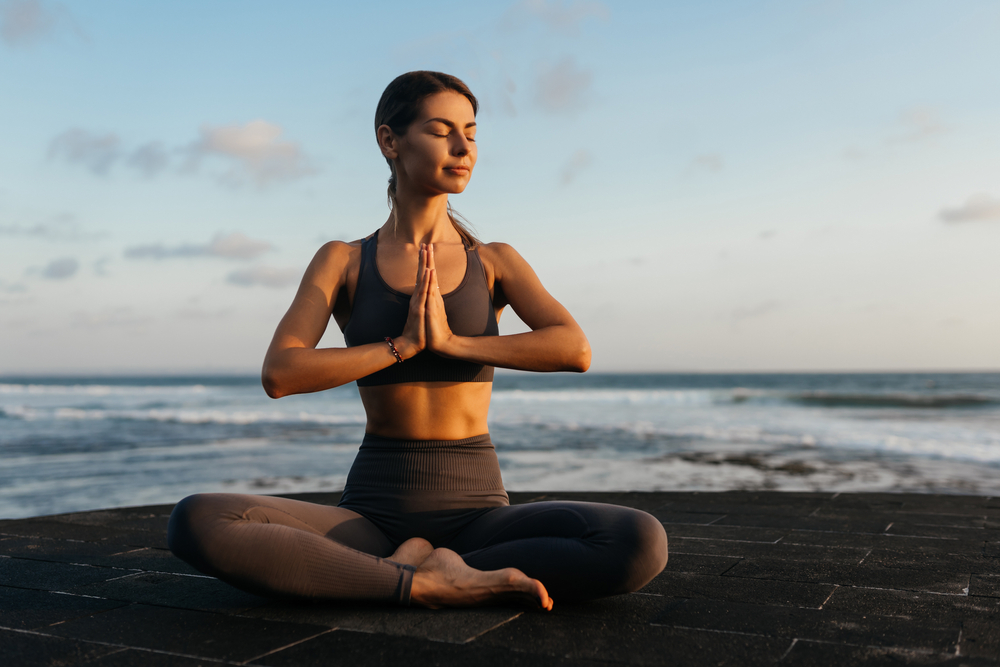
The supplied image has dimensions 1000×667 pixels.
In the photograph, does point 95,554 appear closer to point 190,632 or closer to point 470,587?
point 190,632

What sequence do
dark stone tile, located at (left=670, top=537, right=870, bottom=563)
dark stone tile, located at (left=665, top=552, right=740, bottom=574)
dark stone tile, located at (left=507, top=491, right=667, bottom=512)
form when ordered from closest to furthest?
dark stone tile, located at (left=665, top=552, right=740, bottom=574)
dark stone tile, located at (left=670, top=537, right=870, bottom=563)
dark stone tile, located at (left=507, top=491, right=667, bottom=512)

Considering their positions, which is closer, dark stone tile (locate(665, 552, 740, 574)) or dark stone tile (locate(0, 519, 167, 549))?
dark stone tile (locate(665, 552, 740, 574))

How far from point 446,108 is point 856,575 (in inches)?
88.4

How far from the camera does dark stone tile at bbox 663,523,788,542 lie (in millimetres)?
3568

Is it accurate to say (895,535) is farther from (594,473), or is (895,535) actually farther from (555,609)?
(594,473)

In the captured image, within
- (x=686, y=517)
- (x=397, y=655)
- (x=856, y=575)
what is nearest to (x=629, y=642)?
(x=397, y=655)

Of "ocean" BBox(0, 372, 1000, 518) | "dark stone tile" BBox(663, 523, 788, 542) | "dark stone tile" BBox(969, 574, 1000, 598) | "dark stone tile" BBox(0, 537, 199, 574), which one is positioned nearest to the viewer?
"dark stone tile" BBox(969, 574, 1000, 598)

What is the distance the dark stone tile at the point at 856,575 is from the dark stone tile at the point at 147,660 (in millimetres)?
1858

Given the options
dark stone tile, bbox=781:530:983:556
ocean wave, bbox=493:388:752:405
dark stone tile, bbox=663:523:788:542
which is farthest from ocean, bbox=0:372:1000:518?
ocean wave, bbox=493:388:752:405

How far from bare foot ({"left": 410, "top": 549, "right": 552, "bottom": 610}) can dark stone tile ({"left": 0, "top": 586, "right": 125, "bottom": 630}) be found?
1.02 meters

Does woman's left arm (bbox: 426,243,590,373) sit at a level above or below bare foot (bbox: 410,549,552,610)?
above

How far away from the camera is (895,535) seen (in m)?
3.63

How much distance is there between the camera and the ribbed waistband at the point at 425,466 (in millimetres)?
2393

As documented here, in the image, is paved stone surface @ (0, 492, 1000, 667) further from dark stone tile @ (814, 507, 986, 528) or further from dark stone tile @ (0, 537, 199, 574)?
dark stone tile @ (814, 507, 986, 528)
